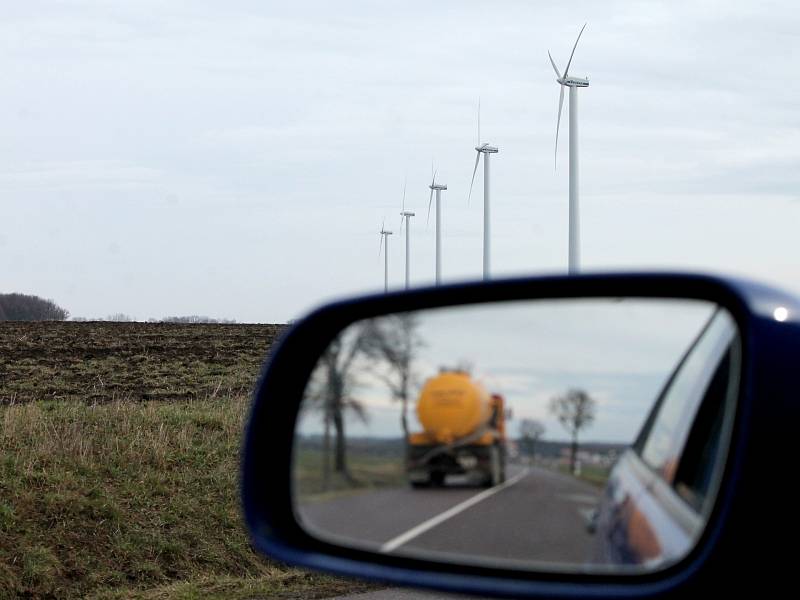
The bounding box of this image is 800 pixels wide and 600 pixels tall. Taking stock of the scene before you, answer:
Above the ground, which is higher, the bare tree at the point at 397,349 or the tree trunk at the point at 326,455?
the bare tree at the point at 397,349

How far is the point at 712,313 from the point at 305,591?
23.8ft

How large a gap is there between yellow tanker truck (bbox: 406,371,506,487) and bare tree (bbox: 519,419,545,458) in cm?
3

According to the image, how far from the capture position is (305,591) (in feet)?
27.8

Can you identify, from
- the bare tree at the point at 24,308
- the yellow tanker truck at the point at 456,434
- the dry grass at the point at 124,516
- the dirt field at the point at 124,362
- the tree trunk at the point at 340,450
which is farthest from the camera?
the bare tree at the point at 24,308

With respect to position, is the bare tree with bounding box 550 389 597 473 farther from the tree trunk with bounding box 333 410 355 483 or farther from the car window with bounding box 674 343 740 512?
the tree trunk with bounding box 333 410 355 483

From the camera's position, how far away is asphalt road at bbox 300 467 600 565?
1.60m

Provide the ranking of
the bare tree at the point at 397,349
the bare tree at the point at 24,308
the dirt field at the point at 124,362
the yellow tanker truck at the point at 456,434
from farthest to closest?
the bare tree at the point at 24,308 → the dirt field at the point at 124,362 → the bare tree at the point at 397,349 → the yellow tanker truck at the point at 456,434

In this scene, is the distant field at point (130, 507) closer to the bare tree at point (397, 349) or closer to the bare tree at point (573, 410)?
the bare tree at point (397, 349)

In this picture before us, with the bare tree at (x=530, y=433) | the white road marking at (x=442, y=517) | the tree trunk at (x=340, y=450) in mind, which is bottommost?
the white road marking at (x=442, y=517)

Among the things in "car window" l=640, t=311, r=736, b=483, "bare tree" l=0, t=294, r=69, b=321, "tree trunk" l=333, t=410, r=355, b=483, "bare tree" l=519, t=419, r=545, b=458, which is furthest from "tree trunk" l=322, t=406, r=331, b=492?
"bare tree" l=0, t=294, r=69, b=321

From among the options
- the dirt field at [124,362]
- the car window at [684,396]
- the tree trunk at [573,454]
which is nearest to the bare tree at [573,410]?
the tree trunk at [573,454]

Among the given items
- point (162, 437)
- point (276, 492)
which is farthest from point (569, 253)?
point (276, 492)

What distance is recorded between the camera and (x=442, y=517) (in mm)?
1729

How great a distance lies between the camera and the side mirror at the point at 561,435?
152 cm
